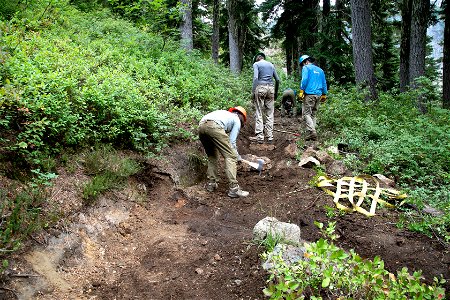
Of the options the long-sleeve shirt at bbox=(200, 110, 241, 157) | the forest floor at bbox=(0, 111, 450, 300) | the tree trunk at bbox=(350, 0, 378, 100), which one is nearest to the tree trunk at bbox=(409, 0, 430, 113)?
the tree trunk at bbox=(350, 0, 378, 100)

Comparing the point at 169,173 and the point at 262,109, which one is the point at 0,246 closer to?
the point at 169,173

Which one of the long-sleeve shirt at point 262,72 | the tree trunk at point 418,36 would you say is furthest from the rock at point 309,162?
the tree trunk at point 418,36

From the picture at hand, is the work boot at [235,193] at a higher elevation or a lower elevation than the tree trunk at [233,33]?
lower

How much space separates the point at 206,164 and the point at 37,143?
3.28 metres

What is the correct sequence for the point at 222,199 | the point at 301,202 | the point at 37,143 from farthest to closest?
the point at 222,199 < the point at 301,202 < the point at 37,143

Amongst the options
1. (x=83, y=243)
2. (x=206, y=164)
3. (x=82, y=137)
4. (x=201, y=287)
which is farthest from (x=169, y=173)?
(x=201, y=287)

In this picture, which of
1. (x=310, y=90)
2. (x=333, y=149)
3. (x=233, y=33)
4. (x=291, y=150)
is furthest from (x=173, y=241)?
(x=233, y=33)

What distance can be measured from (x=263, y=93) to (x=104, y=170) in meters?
4.98

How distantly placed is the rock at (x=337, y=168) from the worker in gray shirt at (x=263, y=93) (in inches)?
105

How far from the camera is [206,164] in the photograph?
6.85 m

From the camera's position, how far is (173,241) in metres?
4.48

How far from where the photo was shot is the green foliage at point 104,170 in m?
4.66

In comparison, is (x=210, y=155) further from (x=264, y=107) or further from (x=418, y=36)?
(x=418, y=36)

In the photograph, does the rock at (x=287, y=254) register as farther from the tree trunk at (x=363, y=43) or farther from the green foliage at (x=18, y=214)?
the tree trunk at (x=363, y=43)
